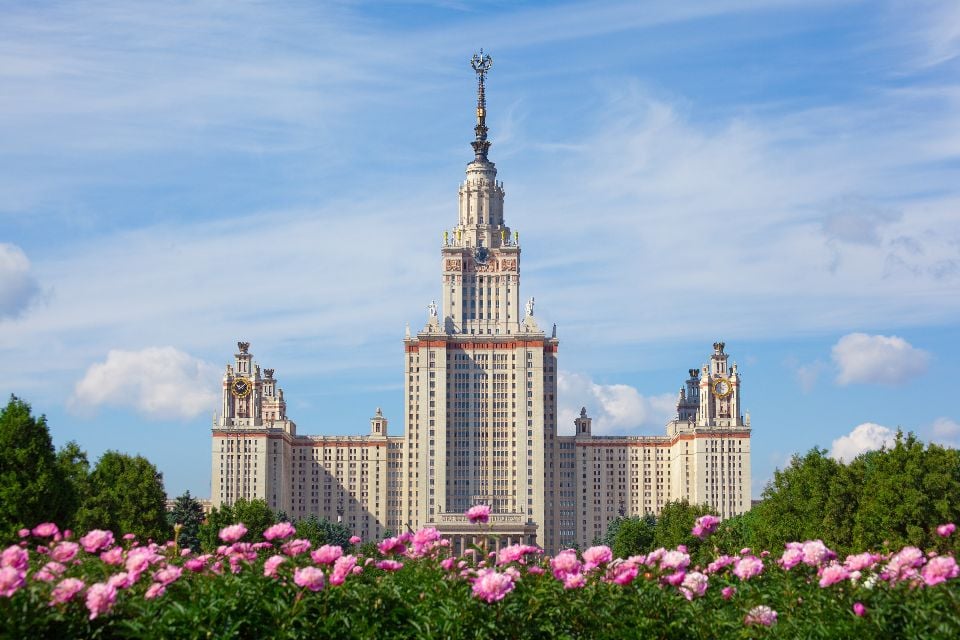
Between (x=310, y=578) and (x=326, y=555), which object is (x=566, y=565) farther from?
(x=310, y=578)

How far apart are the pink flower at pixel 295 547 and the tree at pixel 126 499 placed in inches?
2408

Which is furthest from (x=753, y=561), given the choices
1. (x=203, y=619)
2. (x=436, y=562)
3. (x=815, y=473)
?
(x=815, y=473)

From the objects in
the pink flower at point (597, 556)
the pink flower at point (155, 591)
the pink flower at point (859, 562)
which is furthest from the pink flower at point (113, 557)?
the pink flower at point (859, 562)

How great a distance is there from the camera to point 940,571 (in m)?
29.6

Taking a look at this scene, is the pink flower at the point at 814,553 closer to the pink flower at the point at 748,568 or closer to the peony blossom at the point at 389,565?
the pink flower at the point at 748,568

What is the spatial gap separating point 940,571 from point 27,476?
53.3 metres

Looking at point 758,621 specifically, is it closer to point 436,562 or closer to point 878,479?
point 436,562

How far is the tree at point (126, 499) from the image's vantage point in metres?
92.1

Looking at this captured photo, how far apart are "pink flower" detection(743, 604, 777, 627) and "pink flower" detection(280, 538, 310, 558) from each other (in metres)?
10.6

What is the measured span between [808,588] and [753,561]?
277 centimetres

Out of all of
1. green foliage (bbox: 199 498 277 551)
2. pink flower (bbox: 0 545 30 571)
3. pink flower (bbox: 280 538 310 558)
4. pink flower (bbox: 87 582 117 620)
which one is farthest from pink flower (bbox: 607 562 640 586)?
green foliage (bbox: 199 498 277 551)

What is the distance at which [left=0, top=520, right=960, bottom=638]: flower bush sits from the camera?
28.3 m

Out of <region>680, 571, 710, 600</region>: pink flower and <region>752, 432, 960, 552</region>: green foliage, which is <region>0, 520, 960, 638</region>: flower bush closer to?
<region>680, 571, 710, 600</region>: pink flower

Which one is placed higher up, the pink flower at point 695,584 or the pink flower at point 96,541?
the pink flower at point 96,541
